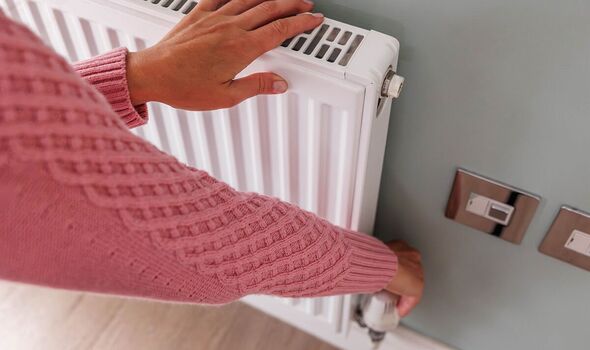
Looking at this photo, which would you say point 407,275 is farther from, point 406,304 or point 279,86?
point 279,86

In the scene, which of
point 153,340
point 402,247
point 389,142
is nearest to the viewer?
point 389,142

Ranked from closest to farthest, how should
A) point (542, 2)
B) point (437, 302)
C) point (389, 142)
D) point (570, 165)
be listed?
point (542, 2)
point (570, 165)
point (389, 142)
point (437, 302)

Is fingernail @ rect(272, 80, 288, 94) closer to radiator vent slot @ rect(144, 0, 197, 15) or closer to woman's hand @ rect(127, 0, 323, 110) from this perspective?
woman's hand @ rect(127, 0, 323, 110)

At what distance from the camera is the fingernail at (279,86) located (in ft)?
1.97

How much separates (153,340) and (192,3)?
2.48 ft

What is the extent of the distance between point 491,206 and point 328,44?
313 mm

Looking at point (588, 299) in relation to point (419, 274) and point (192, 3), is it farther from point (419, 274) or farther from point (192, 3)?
point (192, 3)

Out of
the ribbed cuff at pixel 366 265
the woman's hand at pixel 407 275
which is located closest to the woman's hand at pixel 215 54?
the ribbed cuff at pixel 366 265

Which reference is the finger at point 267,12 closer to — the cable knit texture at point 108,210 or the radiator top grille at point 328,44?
the radiator top grille at point 328,44

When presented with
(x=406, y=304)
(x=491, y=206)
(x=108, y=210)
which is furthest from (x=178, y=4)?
(x=406, y=304)

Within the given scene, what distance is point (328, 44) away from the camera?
1.95 ft

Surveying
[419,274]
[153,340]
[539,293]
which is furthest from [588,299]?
[153,340]

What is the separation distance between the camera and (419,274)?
2.72 feet

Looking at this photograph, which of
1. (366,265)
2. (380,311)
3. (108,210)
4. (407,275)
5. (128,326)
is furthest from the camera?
(128,326)
